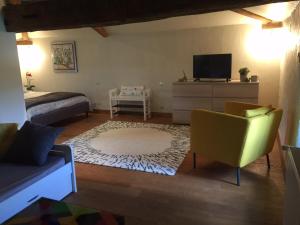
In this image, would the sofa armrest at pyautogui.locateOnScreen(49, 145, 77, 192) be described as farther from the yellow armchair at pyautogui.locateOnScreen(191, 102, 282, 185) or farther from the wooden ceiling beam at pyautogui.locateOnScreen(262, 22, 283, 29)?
the wooden ceiling beam at pyautogui.locateOnScreen(262, 22, 283, 29)

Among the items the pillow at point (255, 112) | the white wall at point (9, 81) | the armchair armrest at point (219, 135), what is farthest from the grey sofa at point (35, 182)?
the pillow at point (255, 112)

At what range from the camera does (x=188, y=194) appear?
2.75 meters

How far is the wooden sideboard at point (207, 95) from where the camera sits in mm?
4996

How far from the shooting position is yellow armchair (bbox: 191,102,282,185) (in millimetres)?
2803

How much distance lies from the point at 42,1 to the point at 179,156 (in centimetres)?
280

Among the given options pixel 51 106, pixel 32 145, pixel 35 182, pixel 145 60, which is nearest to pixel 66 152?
pixel 32 145

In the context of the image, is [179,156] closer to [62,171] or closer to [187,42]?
[62,171]

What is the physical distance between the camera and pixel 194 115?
3139 millimetres

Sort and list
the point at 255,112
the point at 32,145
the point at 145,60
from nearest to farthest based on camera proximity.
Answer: the point at 32,145, the point at 255,112, the point at 145,60

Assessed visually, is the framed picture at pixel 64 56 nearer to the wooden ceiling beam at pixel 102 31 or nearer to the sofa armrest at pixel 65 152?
the wooden ceiling beam at pixel 102 31

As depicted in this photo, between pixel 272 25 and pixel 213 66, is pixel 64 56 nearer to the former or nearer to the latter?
pixel 213 66

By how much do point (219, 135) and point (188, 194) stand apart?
2.46ft

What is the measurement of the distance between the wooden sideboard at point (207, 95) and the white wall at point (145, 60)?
2.35 ft

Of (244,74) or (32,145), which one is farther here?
(244,74)
